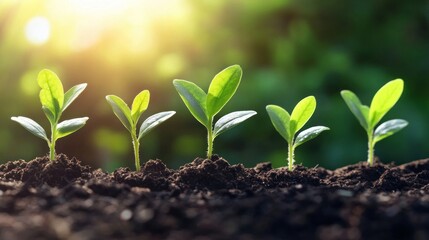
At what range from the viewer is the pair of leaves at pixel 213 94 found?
1867mm

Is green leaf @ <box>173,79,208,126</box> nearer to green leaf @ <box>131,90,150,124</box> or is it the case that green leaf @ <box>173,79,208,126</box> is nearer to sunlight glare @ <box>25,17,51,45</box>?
green leaf @ <box>131,90,150,124</box>

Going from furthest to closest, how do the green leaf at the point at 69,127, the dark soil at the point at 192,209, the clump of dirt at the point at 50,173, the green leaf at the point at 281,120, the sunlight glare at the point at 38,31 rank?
the sunlight glare at the point at 38,31 < the green leaf at the point at 281,120 < the green leaf at the point at 69,127 < the clump of dirt at the point at 50,173 < the dark soil at the point at 192,209

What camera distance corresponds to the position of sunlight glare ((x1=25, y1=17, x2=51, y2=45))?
4.36 m

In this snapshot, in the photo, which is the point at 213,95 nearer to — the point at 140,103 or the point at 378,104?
the point at 140,103

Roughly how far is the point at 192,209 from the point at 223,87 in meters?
0.65

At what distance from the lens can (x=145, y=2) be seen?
4359 millimetres

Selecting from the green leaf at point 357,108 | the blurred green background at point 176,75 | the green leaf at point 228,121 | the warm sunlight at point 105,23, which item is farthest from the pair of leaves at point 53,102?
the warm sunlight at point 105,23

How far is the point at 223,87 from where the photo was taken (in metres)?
1.88

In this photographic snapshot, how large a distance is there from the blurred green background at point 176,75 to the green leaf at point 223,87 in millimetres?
2153

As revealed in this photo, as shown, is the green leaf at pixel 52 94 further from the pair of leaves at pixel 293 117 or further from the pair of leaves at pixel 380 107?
the pair of leaves at pixel 380 107

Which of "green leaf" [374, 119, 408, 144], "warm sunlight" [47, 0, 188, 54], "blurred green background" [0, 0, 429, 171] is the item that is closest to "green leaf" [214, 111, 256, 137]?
"green leaf" [374, 119, 408, 144]

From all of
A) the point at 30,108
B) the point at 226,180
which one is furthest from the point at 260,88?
the point at 226,180

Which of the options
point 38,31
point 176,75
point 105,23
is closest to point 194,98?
point 176,75

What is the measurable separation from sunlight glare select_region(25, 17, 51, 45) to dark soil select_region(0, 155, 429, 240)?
9.08ft
